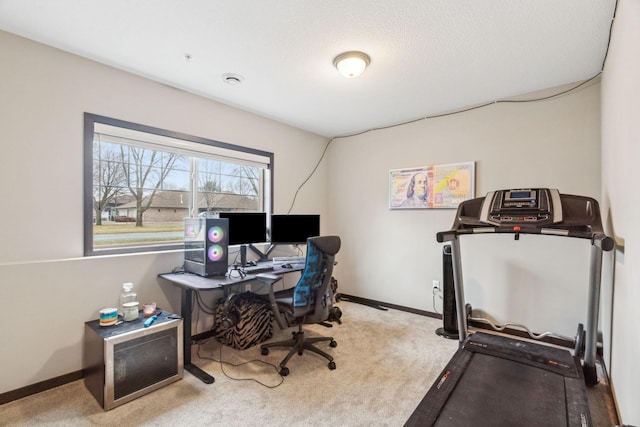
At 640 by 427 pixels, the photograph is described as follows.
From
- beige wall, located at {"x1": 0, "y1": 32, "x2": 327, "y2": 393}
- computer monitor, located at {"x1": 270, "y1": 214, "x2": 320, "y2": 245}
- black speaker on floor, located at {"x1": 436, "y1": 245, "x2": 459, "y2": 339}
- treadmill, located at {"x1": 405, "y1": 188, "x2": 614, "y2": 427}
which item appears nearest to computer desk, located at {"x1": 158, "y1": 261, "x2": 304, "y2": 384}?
beige wall, located at {"x1": 0, "y1": 32, "x2": 327, "y2": 393}

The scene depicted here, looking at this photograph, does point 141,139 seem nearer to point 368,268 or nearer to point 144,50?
point 144,50

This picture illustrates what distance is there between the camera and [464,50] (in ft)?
7.25

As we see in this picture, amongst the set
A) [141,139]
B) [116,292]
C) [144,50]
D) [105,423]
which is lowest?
[105,423]

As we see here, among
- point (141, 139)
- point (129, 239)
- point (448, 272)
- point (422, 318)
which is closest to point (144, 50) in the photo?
point (141, 139)

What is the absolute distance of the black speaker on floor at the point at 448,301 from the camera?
3.09 metres

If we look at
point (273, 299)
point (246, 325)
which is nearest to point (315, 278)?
point (273, 299)

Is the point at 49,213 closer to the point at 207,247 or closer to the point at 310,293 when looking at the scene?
the point at 207,247

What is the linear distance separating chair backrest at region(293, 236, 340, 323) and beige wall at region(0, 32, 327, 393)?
1329mm

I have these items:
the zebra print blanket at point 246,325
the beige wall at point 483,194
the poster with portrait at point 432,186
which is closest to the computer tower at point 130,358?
the zebra print blanket at point 246,325

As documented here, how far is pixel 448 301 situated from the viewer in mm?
3158

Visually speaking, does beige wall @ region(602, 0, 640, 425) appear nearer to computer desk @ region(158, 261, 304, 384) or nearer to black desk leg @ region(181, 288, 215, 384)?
computer desk @ region(158, 261, 304, 384)

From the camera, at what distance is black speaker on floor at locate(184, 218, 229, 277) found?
2.58m

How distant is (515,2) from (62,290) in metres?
3.49

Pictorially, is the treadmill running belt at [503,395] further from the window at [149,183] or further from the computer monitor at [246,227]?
the window at [149,183]
